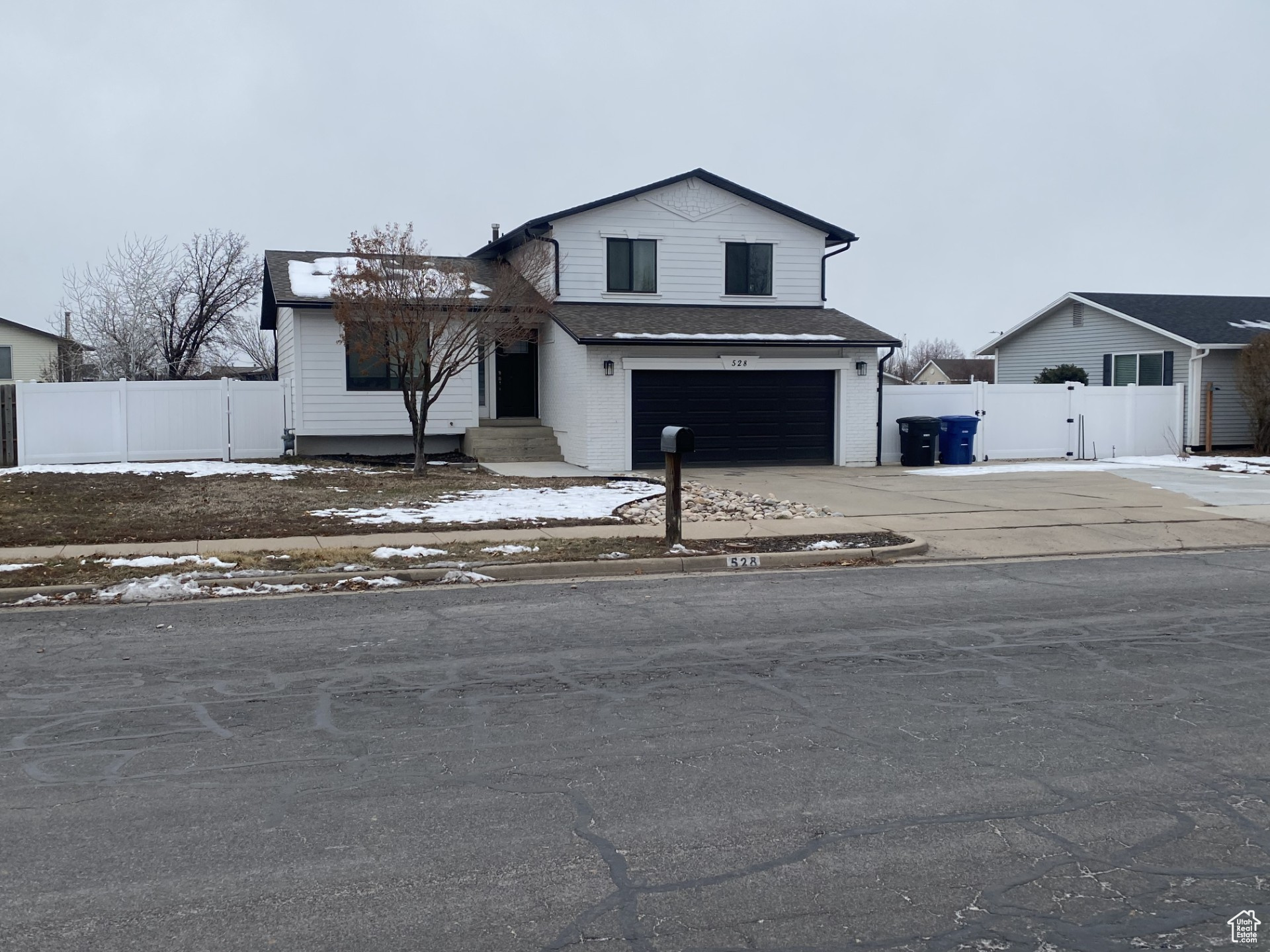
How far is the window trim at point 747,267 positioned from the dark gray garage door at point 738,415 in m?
2.60

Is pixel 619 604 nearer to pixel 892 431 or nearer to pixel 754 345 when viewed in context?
pixel 754 345

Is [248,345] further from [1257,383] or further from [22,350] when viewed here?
[1257,383]

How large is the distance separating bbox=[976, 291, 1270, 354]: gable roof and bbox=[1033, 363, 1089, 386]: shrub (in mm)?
1836

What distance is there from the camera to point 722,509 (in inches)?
632

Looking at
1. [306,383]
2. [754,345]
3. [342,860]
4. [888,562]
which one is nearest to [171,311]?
[306,383]

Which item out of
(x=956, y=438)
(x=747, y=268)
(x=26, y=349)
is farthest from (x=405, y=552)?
(x=26, y=349)

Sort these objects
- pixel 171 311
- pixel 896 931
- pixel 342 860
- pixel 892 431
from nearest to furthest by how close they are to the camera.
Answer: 1. pixel 896 931
2. pixel 342 860
3. pixel 892 431
4. pixel 171 311

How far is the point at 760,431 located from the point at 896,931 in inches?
825

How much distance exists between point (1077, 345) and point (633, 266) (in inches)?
605

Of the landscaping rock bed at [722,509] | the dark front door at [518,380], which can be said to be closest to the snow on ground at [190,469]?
the dark front door at [518,380]

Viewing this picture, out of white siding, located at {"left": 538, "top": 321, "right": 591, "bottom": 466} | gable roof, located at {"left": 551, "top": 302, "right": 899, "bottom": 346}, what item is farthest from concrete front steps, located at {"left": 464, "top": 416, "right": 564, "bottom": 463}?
gable roof, located at {"left": 551, "top": 302, "right": 899, "bottom": 346}

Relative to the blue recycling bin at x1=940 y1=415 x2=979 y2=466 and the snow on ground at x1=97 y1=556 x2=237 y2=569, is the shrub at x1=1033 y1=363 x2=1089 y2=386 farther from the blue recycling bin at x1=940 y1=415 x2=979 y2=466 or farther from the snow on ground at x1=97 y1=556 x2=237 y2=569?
the snow on ground at x1=97 y1=556 x2=237 y2=569

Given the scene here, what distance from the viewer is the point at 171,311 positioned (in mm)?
39219

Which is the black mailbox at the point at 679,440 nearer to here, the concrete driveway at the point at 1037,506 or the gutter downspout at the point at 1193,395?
the concrete driveway at the point at 1037,506
